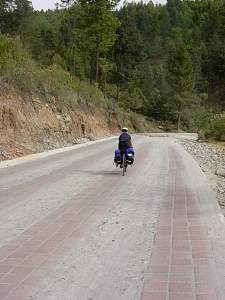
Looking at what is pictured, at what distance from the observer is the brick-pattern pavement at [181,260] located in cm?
539

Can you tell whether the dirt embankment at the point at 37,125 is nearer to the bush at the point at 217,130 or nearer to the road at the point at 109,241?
the road at the point at 109,241

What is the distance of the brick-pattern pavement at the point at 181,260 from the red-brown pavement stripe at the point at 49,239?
52.0 inches

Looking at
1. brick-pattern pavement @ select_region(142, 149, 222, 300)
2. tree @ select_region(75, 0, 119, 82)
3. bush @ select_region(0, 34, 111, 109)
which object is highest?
tree @ select_region(75, 0, 119, 82)

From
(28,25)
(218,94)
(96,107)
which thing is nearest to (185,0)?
(218,94)

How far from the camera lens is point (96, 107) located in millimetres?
57844

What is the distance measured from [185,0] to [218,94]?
80531 millimetres

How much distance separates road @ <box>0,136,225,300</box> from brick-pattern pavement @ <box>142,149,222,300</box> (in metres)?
0.01

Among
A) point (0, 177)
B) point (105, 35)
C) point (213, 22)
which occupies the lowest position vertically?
point (0, 177)

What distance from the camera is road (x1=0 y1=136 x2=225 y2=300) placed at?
5.52 m

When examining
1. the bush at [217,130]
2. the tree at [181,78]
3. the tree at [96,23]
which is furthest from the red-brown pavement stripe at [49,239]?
the tree at [181,78]

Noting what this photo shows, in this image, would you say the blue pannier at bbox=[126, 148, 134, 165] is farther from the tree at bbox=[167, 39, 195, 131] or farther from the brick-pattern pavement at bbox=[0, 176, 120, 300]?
the tree at bbox=[167, 39, 195, 131]

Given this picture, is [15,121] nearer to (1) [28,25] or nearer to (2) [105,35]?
(2) [105,35]

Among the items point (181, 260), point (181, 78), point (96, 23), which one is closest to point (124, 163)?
point (181, 260)

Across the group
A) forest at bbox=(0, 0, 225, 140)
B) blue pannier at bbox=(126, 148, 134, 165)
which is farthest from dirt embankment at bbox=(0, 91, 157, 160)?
blue pannier at bbox=(126, 148, 134, 165)
